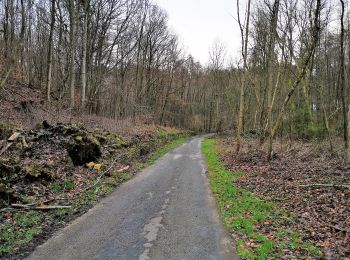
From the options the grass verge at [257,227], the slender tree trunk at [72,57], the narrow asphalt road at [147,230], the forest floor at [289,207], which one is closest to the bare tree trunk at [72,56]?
the slender tree trunk at [72,57]

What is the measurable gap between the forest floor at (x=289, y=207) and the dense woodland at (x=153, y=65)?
2.92 m

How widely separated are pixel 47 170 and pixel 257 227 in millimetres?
7118

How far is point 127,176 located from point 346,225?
8719mm

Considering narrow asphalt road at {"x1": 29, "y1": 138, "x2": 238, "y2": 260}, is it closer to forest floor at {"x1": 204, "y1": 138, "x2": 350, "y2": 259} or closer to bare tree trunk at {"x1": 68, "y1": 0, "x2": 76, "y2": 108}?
forest floor at {"x1": 204, "y1": 138, "x2": 350, "y2": 259}

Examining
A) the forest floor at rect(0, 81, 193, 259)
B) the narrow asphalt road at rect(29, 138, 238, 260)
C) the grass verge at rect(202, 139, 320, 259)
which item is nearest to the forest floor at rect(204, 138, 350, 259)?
the grass verge at rect(202, 139, 320, 259)

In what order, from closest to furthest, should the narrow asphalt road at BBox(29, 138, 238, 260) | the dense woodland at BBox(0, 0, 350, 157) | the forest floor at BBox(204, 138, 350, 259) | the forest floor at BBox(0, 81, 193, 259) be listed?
the narrow asphalt road at BBox(29, 138, 238, 260) < the forest floor at BBox(204, 138, 350, 259) < the forest floor at BBox(0, 81, 193, 259) < the dense woodland at BBox(0, 0, 350, 157)

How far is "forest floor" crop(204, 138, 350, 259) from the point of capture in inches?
237

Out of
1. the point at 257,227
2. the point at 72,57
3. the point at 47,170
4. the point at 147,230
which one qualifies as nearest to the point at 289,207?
the point at 257,227

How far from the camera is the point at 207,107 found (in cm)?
5856

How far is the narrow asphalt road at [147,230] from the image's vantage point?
5863 millimetres

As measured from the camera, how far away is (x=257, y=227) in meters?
7.29

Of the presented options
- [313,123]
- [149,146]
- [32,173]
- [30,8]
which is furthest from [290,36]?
[30,8]

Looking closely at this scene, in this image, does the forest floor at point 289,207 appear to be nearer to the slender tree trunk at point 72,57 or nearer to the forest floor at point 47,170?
the forest floor at point 47,170

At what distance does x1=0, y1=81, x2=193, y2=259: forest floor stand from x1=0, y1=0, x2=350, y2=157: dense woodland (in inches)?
135
